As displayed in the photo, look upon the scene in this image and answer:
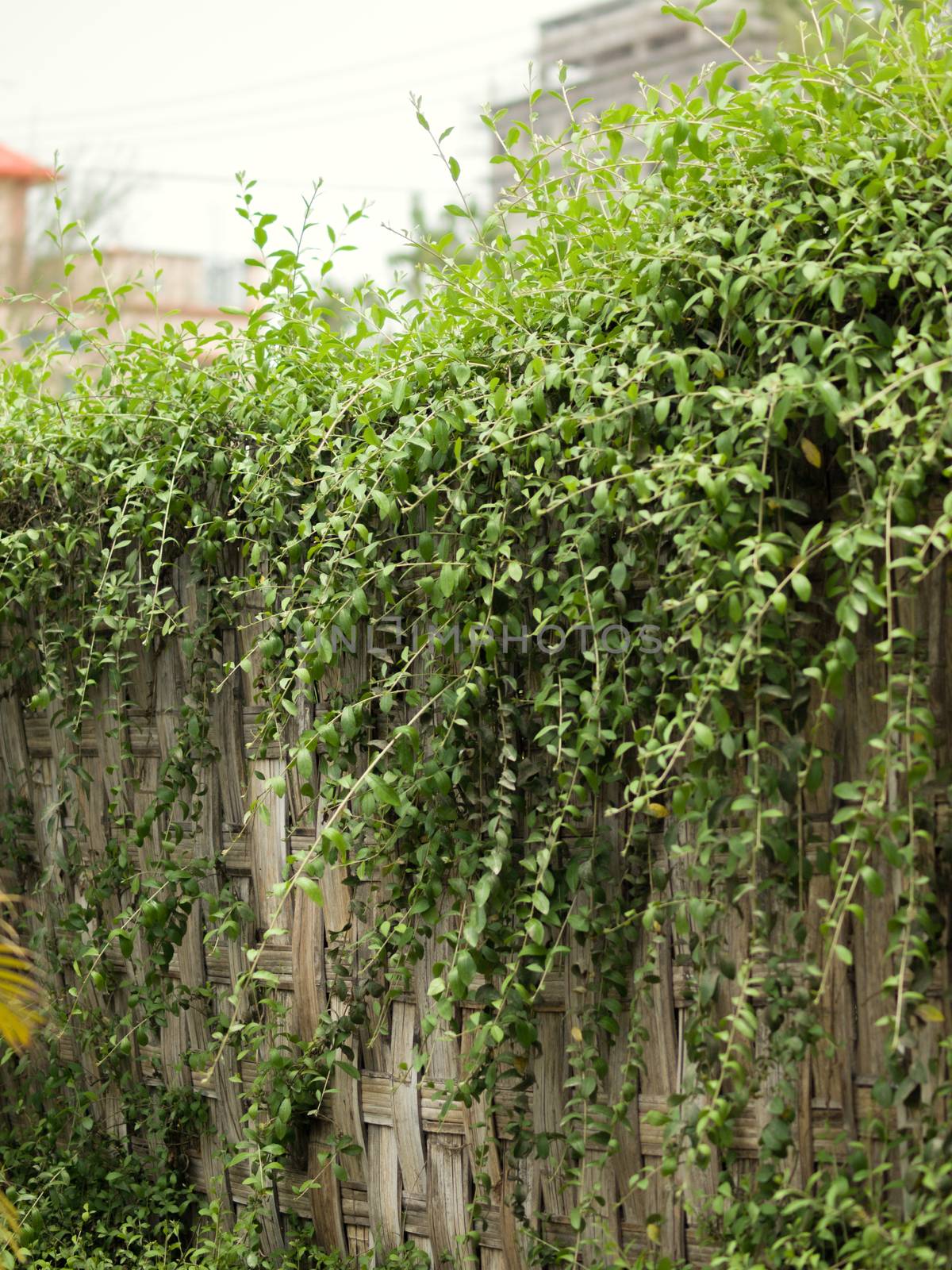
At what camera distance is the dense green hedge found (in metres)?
1.61

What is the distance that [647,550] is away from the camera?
1.83 meters

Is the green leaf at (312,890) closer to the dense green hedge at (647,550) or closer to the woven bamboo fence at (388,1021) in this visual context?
the dense green hedge at (647,550)

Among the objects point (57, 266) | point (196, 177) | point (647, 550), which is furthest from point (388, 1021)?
point (196, 177)

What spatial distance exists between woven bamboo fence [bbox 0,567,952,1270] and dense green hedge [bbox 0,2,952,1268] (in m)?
0.05

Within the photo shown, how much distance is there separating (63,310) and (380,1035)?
159cm

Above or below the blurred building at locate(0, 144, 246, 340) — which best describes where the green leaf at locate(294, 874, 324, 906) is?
below

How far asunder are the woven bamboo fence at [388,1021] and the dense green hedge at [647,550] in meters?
0.05

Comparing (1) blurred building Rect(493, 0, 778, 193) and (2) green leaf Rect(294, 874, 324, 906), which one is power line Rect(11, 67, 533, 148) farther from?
(2) green leaf Rect(294, 874, 324, 906)

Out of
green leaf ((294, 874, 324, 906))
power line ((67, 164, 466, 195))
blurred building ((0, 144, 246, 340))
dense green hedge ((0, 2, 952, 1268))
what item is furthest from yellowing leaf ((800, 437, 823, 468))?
blurred building ((0, 144, 246, 340))

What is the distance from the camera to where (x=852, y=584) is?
5.24 feet

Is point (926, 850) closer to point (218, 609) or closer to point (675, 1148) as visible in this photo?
point (675, 1148)

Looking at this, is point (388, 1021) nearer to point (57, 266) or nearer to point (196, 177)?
point (57, 266)

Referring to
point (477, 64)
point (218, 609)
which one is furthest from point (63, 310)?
point (477, 64)

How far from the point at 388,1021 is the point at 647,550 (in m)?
1.04
